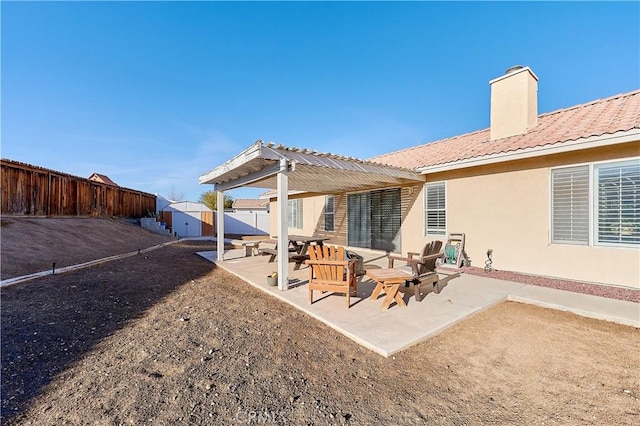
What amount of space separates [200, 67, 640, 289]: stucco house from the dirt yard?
7.18 ft

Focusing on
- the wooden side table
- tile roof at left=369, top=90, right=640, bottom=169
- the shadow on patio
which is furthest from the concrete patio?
tile roof at left=369, top=90, right=640, bottom=169

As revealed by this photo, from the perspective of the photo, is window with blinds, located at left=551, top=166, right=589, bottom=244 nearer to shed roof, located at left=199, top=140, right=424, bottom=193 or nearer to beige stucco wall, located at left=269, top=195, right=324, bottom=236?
shed roof, located at left=199, top=140, right=424, bottom=193

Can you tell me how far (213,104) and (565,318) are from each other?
1616cm

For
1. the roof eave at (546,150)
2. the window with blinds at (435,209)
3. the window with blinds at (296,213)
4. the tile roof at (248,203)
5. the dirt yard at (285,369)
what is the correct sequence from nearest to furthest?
1. the dirt yard at (285,369)
2. the roof eave at (546,150)
3. the window with blinds at (435,209)
4. the window with blinds at (296,213)
5. the tile roof at (248,203)

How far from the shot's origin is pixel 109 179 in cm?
3070

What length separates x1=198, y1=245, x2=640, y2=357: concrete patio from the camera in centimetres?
347

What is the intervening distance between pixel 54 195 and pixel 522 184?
59.9ft

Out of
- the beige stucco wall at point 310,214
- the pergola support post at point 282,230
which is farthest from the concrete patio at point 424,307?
the beige stucco wall at point 310,214

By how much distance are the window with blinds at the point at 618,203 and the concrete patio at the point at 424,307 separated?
4.73 feet

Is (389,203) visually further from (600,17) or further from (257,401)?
(257,401)

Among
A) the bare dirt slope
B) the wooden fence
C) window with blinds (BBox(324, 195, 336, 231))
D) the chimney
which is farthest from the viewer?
window with blinds (BBox(324, 195, 336, 231))

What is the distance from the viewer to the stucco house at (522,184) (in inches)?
205

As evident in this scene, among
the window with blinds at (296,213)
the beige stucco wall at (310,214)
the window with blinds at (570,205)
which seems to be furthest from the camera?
the window with blinds at (296,213)

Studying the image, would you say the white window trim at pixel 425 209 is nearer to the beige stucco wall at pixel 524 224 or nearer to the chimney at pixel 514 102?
the beige stucco wall at pixel 524 224
